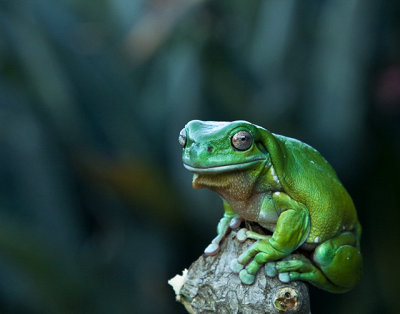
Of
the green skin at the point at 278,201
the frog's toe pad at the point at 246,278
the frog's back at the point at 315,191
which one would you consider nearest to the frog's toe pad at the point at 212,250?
the green skin at the point at 278,201

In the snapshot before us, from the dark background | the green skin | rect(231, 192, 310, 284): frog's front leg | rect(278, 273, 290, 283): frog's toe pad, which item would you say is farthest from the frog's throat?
the dark background

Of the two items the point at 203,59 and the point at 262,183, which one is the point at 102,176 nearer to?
the point at 203,59

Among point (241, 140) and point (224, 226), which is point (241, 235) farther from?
point (241, 140)

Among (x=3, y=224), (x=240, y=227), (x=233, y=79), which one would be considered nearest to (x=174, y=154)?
(x=233, y=79)

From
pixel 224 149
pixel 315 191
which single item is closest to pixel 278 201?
pixel 315 191

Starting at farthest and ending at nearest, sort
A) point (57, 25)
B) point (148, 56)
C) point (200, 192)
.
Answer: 1. point (57, 25)
2. point (148, 56)
3. point (200, 192)

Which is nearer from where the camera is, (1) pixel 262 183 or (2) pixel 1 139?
(1) pixel 262 183

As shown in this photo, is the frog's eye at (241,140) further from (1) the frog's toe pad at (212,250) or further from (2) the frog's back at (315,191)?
(1) the frog's toe pad at (212,250)
